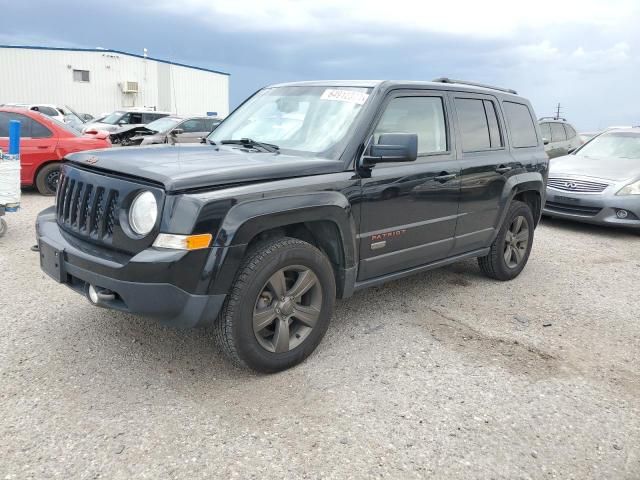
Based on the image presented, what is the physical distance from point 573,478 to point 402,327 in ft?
5.90

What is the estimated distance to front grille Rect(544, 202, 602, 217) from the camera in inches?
318

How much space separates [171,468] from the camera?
8.09 feet

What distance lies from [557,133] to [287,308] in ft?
40.9

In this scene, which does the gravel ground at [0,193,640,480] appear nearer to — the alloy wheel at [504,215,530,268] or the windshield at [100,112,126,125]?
the alloy wheel at [504,215,530,268]

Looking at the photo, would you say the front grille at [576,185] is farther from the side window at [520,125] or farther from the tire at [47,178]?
the tire at [47,178]

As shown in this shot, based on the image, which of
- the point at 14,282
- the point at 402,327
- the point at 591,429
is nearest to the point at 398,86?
the point at 402,327

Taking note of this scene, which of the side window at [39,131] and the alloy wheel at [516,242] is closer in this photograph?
the alloy wheel at [516,242]

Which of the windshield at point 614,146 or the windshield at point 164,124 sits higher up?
the windshield at point 164,124

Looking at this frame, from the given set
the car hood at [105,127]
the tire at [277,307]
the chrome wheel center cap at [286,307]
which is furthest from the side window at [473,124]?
the car hood at [105,127]

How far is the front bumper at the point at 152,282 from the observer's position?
2793mm

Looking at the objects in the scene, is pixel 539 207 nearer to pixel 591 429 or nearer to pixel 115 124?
pixel 591 429

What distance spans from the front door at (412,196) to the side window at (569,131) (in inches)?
434

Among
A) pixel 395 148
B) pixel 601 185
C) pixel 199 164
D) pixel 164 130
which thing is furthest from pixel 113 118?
pixel 395 148

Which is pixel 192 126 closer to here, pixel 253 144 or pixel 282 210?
pixel 253 144
